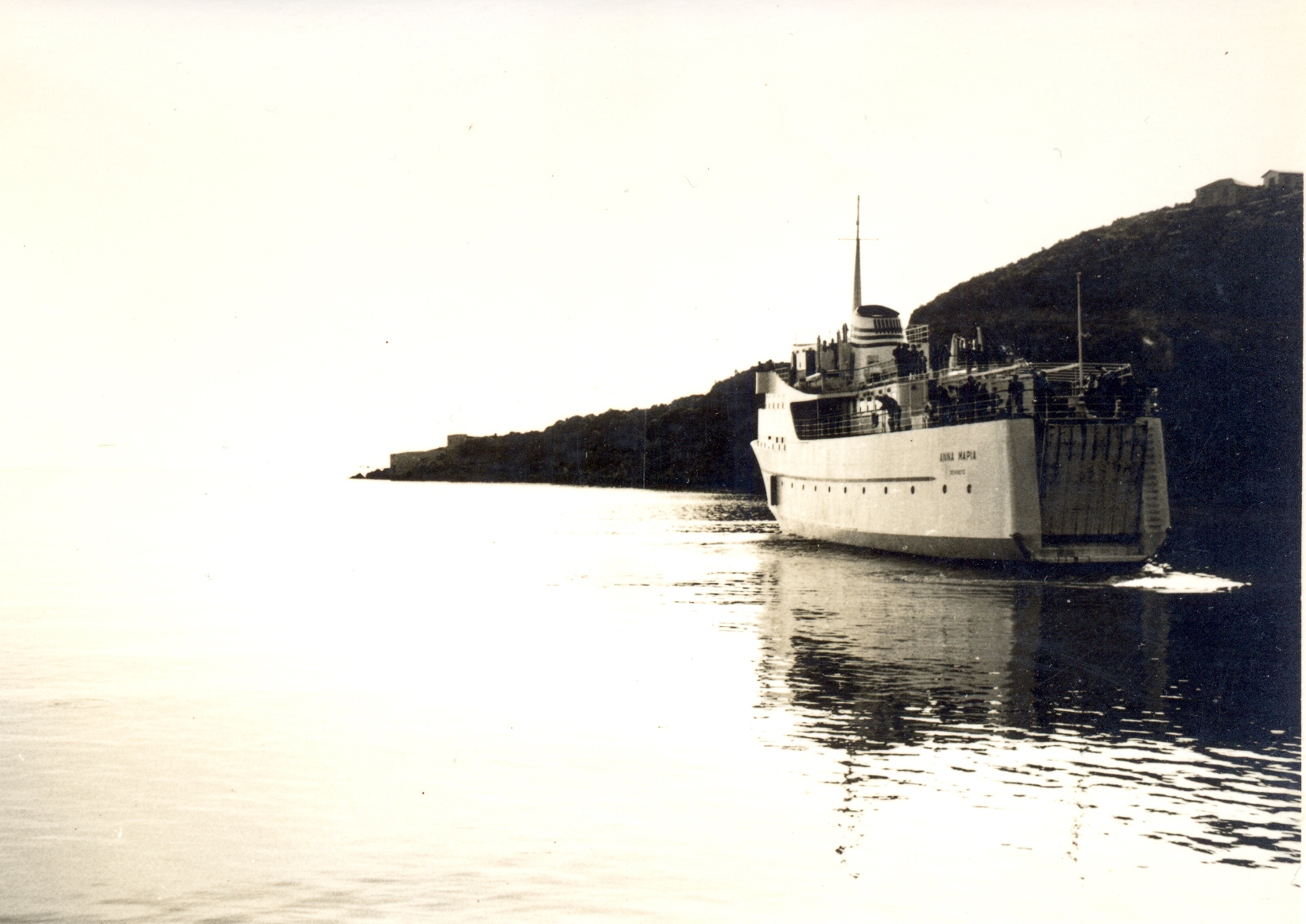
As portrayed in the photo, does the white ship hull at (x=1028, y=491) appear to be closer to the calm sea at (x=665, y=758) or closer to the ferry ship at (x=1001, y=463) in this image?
the ferry ship at (x=1001, y=463)

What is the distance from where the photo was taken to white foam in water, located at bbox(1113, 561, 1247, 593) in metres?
34.6

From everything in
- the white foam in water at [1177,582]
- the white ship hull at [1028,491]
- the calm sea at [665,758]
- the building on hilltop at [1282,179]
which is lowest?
the calm sea at [665,758]

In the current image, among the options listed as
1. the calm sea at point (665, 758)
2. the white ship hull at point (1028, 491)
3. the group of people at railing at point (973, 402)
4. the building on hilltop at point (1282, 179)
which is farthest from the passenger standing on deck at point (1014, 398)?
the building on hilltop at point (1282, 179)

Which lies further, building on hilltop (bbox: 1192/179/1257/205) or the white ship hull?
the white ship hull

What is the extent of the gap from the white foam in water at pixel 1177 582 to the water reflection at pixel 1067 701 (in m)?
1.19

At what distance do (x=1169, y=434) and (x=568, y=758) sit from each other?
83211 millimetres

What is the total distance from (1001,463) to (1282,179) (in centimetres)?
1924

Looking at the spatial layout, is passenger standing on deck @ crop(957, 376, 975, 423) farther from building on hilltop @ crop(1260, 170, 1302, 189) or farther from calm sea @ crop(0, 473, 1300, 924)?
building on hilltop @ crop(1260, 170, 1302, 189)

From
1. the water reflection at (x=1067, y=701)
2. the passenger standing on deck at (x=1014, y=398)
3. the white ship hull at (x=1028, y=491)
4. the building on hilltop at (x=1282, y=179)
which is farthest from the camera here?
the passenger standing on deck at (x=1014, y=398)

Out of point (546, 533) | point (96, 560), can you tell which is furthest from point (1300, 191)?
point (546, 533)

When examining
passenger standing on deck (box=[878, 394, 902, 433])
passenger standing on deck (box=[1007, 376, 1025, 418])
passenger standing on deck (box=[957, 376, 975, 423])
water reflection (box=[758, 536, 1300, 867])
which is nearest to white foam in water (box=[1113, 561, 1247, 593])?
water reflection (box=[758, 536, 1300, 867])

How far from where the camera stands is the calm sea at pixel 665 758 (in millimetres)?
10617

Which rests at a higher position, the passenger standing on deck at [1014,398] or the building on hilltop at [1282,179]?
the building on hilltop at [1282,179]

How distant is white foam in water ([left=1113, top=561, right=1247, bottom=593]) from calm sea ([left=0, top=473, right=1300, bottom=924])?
1050mm
